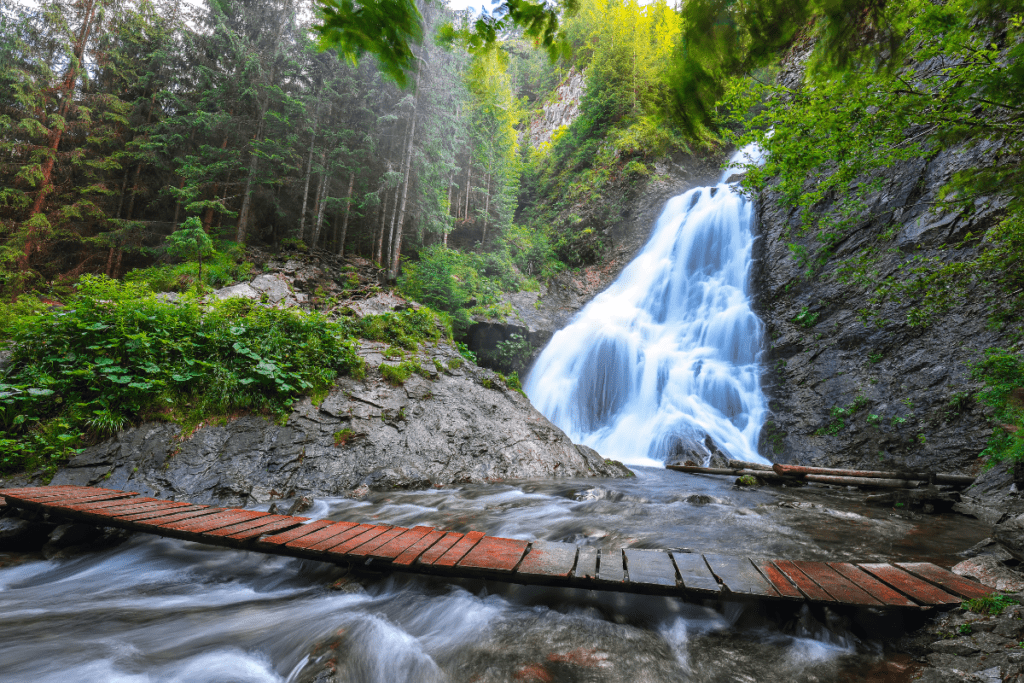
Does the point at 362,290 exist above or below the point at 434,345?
above

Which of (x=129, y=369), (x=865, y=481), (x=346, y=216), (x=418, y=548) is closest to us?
(x=418, y=548)

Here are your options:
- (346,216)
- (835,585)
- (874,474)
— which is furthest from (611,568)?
(346,216)

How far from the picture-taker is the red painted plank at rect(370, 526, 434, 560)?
2.67 meters

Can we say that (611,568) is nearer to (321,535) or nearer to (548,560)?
(548,560)

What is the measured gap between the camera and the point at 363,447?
6020 mm

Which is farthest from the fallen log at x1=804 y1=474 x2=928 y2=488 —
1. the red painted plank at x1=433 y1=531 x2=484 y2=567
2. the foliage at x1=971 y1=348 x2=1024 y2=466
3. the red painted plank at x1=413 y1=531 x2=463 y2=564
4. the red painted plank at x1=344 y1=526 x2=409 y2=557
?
the red painted plank at x1=344 y1=526 x2=409 y2=557

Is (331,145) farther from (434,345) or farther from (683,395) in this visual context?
(683,395)

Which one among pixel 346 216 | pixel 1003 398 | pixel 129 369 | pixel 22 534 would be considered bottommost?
pixel 22 534

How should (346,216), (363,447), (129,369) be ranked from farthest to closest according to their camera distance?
1. (346,216)
2. (363,447)
3. (129,369)

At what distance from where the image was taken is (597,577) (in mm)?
2375

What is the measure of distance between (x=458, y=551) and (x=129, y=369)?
17.8 ft

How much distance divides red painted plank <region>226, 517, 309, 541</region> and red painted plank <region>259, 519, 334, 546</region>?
2.4 inches

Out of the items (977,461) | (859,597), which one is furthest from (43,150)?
(977,461)

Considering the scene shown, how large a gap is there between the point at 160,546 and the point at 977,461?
1166 centimetres
